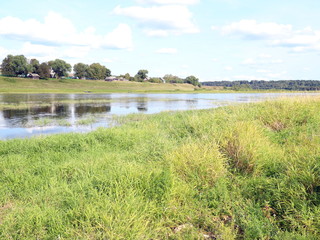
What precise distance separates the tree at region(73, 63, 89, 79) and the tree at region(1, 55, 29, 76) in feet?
70.9

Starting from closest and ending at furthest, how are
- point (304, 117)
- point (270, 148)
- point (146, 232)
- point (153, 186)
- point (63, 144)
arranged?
point (146, 232) < point (153, 186) < point (270, 148) < point (63, 144) < point (304, 117)

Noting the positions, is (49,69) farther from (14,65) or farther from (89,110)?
(89,110)

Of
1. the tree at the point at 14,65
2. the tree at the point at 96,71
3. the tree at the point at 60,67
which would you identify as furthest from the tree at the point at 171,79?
the tree at the point at 14,65

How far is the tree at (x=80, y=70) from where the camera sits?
109 meters

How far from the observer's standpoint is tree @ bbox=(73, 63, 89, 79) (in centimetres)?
10922

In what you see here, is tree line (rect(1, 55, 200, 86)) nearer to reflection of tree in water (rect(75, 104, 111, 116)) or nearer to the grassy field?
the grassy field

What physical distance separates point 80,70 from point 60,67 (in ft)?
38.6

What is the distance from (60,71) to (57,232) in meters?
105

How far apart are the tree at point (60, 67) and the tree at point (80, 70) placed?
7421mm

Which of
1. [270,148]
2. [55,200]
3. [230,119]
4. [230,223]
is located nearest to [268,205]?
[230,223]

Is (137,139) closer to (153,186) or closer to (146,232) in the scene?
(153,186)

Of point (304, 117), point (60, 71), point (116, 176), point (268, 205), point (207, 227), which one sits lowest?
point (207, 227)

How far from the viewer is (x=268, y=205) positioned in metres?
4.20

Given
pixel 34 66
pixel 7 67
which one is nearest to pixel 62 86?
pixel 34 66
